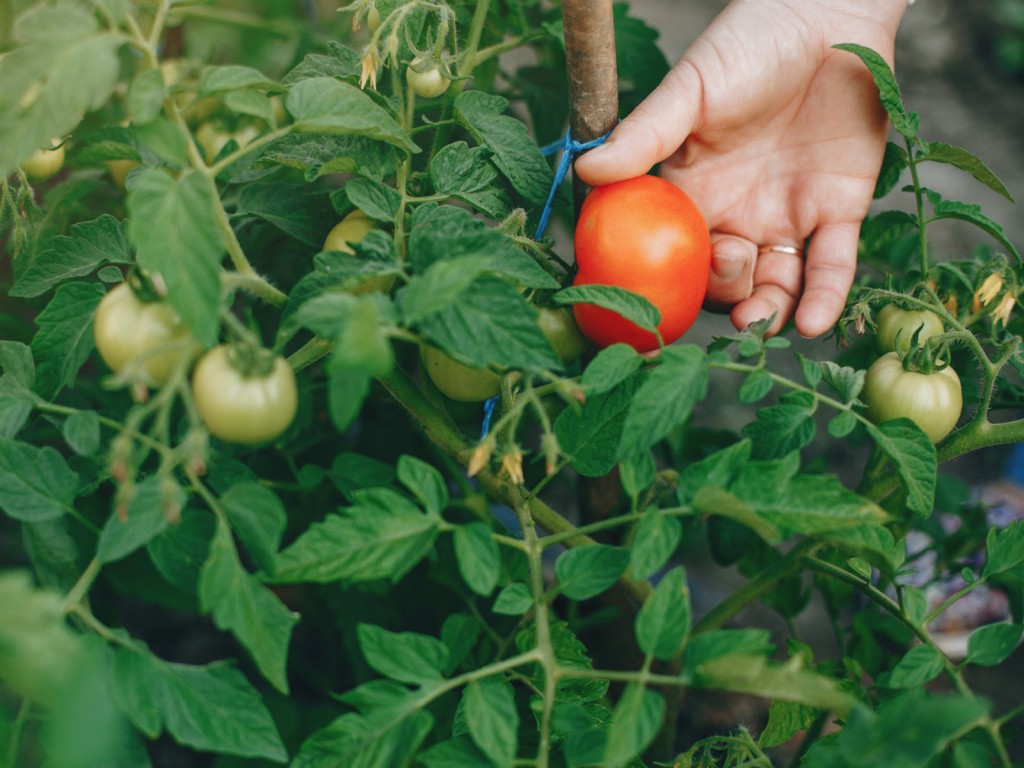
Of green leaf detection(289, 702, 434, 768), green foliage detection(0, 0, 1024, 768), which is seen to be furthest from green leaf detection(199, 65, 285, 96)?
green leaf detection(289, 702, 434, 768)

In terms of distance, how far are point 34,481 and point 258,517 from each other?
0.69ft

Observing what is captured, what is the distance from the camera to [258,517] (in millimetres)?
601

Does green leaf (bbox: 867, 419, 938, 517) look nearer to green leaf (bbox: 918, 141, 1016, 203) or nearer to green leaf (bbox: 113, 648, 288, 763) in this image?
green leaf (bbox: 918, 141, 1016, 203)

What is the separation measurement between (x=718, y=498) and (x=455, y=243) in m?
0.27

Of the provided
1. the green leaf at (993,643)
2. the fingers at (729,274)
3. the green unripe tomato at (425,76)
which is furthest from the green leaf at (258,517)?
the fingers at (729,274)

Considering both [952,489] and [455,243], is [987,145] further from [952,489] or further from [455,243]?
[455,243]

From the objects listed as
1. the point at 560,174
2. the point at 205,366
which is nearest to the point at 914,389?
the point at 560,174

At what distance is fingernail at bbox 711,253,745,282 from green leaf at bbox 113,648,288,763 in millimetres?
737

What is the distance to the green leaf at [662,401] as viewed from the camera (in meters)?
0.63

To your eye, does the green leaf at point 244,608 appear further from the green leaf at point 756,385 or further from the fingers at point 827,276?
the fingers at point 827,276

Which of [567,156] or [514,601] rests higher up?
[567,156]

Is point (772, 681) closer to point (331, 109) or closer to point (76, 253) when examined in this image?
point (331, 109)

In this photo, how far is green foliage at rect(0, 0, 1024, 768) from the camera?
0.55m

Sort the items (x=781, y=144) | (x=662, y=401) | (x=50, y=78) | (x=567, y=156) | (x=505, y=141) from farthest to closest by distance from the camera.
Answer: (x=781, y=144)
(x=567, y=156)
(x=505, y=141)
(x=662, y=401)
(x=50, y=78)
